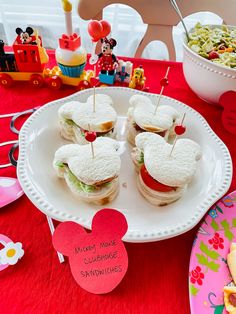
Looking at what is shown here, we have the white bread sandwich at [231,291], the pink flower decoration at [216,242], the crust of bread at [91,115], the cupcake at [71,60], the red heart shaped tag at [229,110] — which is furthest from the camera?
the cupcake at [71,60]

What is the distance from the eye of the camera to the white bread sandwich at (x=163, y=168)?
77 centimetres

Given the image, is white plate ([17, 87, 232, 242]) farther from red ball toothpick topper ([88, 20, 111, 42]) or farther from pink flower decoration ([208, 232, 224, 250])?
red ball toothpick topper ([88, 20, 111, 42])

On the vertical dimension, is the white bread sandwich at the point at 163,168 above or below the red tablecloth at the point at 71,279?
above

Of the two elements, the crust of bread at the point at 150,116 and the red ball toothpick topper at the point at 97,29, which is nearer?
the crust of bread at the point at 150,116

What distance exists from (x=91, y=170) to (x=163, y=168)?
199 millimetres

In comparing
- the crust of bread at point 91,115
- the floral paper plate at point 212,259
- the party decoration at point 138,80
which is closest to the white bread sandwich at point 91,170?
the crust of bread at point 91,115

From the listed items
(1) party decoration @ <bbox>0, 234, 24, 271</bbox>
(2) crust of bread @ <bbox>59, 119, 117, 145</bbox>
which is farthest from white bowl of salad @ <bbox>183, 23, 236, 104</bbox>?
(1) party decoration @ <bbox>0, 234, 24, 271</bbox>

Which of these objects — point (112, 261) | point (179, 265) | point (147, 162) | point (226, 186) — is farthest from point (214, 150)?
point (112, 261)

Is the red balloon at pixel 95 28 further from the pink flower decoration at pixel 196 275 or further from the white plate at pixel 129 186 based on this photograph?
the pink flower decoration at pixel 196 275

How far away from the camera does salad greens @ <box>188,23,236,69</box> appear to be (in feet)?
3.41

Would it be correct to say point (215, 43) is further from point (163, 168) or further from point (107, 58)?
point (163, 168)

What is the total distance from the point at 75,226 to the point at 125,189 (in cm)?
27

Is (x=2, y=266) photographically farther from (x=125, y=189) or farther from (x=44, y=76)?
(x=44, y=76)

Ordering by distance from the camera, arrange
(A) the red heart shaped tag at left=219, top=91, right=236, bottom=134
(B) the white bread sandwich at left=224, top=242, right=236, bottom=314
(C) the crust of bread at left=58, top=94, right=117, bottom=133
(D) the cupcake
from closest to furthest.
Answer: (B) the white bread sandwich at left=224, top=242, right=236, bottom=314 → (C) the crust of bread at left=58, top=94, right=117, bottom=133 → (A) the red heart shaped tag at left=219, top=91, right=236, bottom=134 → (D) the cupcake
